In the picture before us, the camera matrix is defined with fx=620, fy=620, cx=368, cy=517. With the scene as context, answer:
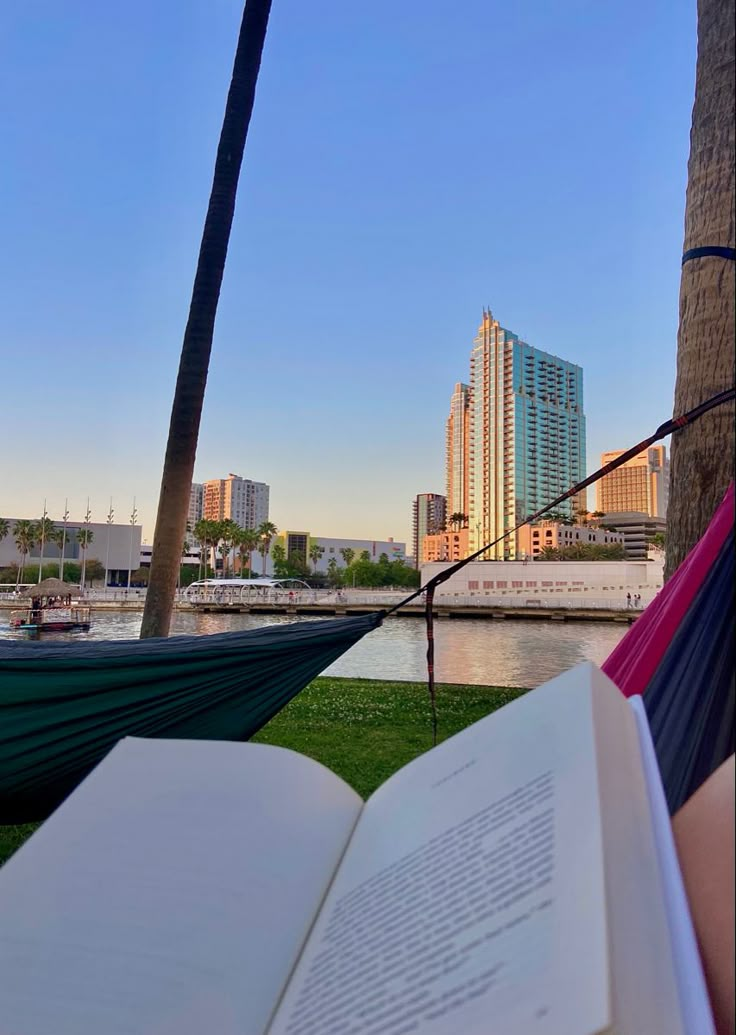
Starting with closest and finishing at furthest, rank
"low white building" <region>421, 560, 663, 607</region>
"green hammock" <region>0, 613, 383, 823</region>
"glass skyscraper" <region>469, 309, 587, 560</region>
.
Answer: "green hammock" <region>0, 613, 383, 823</region>
"low white building" <region>421, 560, 663, 607</region>
"glass skyscraper" <region>469, 309, 587, 560</region>

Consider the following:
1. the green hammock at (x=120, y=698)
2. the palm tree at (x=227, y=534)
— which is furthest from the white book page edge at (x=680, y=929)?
the palm tree at (x=227, y=534)

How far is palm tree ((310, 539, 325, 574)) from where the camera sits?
5903 cm

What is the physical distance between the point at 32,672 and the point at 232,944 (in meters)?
1.20

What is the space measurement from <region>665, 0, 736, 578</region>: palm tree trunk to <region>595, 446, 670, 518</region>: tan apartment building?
192 feet

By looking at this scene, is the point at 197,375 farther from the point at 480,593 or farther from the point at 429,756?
the point at 480,593

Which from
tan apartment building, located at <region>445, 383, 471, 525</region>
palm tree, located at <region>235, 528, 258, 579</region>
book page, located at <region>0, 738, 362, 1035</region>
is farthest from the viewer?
tan apartment building, located at <region>445, 383, 471, 525</region>

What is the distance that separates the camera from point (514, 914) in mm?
272

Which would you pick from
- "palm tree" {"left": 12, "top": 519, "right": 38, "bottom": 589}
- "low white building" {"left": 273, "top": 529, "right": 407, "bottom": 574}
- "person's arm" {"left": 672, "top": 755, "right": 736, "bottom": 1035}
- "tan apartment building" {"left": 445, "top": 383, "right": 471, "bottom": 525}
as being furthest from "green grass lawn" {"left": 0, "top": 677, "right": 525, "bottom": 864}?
"low white building" {"left": 273, "top": 529, "right": 407, "bottom": 574}

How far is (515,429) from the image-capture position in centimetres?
5419

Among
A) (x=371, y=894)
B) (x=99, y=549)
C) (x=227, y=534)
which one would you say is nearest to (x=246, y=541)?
(x=227, y=534)

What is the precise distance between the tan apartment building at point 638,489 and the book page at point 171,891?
59536 mm

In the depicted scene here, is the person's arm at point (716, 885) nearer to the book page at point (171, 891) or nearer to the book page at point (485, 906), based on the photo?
the book page at point (485, 906)

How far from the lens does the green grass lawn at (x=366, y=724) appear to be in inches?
83.4

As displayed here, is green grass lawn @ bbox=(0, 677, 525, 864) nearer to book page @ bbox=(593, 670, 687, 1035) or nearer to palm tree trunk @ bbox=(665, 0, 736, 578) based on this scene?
palm tree trunk @ bbox=(665, 0, 736, 578)
